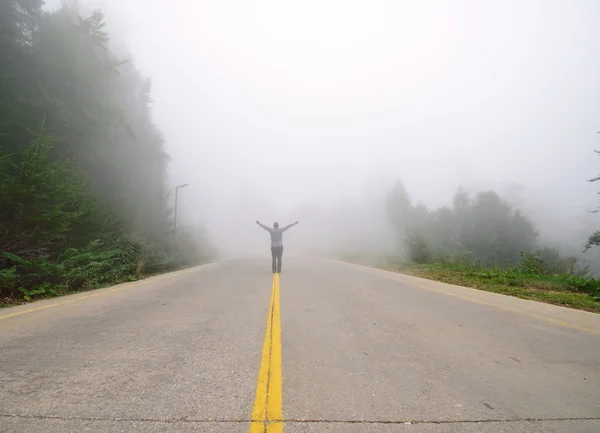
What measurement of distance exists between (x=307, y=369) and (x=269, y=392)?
0.61 meters

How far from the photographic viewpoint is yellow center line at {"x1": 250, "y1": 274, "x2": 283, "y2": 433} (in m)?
2.13

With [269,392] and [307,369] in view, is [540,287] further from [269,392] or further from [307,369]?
[269,392]

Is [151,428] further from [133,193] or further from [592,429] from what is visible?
[133,193]

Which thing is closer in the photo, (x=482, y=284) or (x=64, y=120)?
(x=482, y=284)

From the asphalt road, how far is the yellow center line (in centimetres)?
4

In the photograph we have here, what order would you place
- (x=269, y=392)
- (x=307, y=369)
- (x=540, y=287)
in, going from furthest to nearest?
(x=540, y=287)
(x=307, y=369)
(x=269, y=392)

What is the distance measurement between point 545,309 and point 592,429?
4.99 m

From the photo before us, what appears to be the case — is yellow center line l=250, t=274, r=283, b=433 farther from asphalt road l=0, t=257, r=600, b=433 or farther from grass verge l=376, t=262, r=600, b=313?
grass verge l=376, t=262, r=600, b=313

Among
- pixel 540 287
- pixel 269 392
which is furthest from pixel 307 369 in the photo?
pixel 540 287

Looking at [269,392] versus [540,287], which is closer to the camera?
[269,392]

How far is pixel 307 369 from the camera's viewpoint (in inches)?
122

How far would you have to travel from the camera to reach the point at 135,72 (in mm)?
33594

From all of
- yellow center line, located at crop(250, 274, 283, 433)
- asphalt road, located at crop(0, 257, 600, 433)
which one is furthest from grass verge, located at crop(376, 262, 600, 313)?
yellow center line, located at crop(250, 274, 283, 433)

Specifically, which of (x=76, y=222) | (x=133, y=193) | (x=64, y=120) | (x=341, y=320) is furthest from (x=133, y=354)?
(x=133, y=193)
